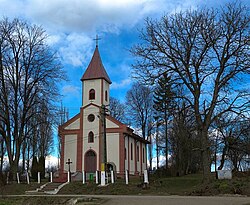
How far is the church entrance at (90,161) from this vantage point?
1452 inches

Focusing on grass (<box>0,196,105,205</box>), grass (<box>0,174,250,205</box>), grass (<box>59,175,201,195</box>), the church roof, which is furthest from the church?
grass (<box>0,196,105,205</box>)

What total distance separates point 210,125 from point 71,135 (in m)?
18.5

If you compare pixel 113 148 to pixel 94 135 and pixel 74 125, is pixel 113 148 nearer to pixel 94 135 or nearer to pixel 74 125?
pixel 94 135

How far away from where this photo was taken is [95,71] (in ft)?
135

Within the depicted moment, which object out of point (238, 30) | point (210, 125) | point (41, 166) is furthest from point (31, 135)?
point (238, 30)

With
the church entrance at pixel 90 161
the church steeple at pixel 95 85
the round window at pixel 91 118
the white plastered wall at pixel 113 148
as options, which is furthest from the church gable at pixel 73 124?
the white plastered wall at pixel 113 148

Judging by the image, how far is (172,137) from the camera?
40.3m

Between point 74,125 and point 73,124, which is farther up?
point 73,124

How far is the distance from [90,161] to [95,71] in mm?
10856

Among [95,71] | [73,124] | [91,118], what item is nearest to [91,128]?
[91,118]

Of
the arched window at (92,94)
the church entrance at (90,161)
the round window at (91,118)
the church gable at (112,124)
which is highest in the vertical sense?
the arched window at (92,94)

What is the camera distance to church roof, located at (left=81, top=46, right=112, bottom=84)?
4044 cm

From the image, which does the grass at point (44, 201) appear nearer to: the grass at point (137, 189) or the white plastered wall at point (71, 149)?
the grass at point (137, 189)

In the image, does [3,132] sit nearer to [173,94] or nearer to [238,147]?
[173,94]
